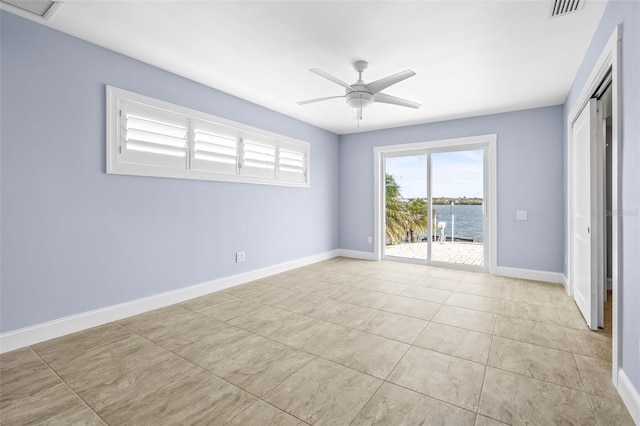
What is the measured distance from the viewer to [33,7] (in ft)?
7.44

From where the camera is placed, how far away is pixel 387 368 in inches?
82.0

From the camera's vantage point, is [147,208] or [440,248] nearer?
[147,208]

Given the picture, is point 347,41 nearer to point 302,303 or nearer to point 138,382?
point 302,303

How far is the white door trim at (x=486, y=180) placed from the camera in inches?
188

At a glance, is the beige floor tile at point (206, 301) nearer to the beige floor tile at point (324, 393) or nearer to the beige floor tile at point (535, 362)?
the beige floor tile at point (324, 393)

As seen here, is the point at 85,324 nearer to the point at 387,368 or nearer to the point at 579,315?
the point at 387,368

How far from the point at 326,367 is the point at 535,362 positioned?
Result: 5.02 feet

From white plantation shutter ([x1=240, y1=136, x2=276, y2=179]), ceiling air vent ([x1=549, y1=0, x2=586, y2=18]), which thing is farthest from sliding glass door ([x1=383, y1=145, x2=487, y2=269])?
ceiling air vent ([x1=549, y1=0, x2=586, y2=18])

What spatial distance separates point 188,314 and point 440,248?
4.31m

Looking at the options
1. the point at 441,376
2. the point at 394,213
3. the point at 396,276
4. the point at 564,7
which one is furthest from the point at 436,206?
the point at 441,376

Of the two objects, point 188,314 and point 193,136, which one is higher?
point 193,136

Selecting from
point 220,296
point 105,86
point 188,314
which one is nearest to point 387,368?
point 188,314

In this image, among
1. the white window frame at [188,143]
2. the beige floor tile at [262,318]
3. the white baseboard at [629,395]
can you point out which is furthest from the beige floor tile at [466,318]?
the white window frame at [188,143]

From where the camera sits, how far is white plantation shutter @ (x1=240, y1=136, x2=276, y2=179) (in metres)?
4.28
